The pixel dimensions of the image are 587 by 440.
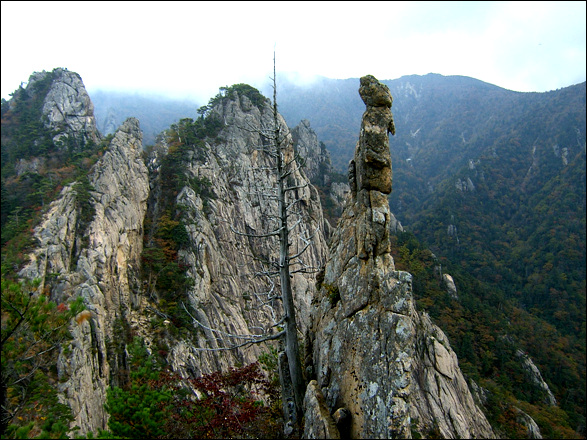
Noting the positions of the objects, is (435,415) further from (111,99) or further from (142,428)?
(111,99)

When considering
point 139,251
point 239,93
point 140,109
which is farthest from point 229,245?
point 140,109

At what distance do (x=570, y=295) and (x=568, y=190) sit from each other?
54403 millimetres

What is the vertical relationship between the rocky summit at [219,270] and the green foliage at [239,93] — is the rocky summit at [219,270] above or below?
below

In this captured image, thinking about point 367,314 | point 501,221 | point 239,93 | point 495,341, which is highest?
point 239,93

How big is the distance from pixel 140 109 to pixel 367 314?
101424mm

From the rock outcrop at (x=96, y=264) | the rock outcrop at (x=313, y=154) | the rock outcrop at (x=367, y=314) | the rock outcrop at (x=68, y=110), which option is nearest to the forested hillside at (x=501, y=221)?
the rock outcrop at (x=313, y=154)

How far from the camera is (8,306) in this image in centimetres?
653

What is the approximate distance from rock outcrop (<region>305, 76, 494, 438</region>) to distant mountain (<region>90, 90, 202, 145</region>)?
7850cm

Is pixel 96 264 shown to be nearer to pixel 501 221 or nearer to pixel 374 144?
pixel 374 144

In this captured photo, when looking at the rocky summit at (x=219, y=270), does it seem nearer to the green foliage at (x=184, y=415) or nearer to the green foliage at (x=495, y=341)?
the green foliage at (x=184, y=415)

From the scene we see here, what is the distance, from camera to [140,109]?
9175 cm

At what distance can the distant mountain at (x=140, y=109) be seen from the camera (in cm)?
8192

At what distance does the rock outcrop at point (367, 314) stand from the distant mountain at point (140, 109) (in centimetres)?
7850

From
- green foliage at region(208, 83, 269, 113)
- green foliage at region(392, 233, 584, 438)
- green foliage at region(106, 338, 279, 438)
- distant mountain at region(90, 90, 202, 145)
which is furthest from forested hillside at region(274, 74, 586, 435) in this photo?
A: distant mountain at region(90, 90, 202, 145)
